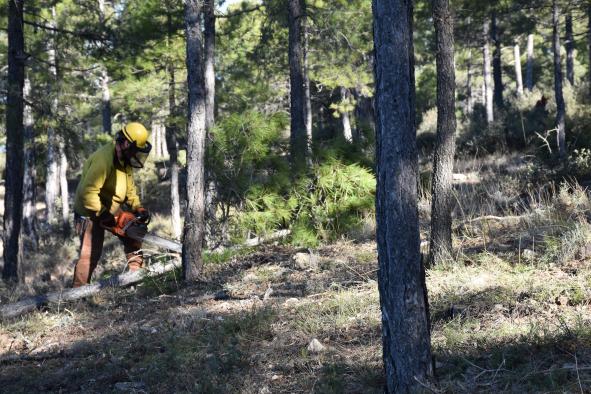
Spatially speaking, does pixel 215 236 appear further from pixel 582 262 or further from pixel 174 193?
Result: pixel 174 193

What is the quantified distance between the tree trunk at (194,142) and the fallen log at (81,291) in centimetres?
67

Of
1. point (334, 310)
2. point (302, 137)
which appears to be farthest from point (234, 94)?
point (334, 310)

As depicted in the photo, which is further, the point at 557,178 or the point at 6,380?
the point at 557,178

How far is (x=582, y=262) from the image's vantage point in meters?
5.65

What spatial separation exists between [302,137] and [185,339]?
5.18 meters

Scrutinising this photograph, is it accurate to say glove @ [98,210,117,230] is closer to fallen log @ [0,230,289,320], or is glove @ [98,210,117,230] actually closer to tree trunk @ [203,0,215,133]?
fallen log @ [0,230,289,320]

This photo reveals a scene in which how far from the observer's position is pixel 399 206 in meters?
3.48

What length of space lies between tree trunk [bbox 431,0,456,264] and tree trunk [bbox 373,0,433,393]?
3.05m

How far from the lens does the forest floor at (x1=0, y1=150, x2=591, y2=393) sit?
4.02 m

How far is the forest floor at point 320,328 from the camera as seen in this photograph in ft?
13.2

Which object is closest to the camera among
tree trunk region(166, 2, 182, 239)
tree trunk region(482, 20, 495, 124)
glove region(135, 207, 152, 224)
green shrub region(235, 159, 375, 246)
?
glove region(135, 207, 152, 224)

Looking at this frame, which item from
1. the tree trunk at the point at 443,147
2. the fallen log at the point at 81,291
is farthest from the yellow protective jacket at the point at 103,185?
the tree trunk at the point at 443,147

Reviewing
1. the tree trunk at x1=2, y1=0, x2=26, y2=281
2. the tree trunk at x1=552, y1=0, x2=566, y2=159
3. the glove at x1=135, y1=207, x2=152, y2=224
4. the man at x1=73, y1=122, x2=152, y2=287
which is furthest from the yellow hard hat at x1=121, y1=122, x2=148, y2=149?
the tree trunk at x1=552, y1=0, x2=566, y2=159

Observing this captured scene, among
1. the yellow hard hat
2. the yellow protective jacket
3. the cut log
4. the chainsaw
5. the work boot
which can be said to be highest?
the yellow hard hat
